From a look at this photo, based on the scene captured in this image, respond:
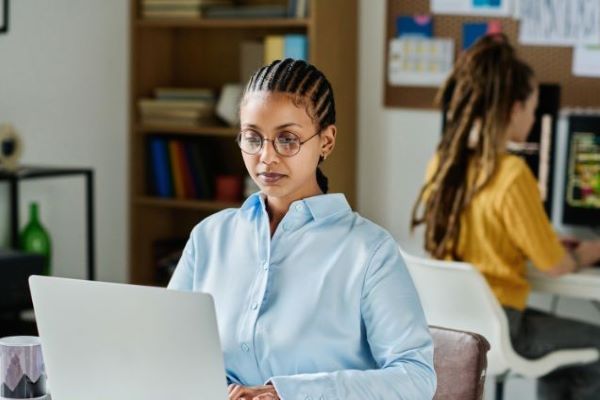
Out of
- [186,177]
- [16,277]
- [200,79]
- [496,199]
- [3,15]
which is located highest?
[3,15]

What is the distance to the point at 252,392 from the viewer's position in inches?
49.5

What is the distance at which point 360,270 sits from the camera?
1337mm

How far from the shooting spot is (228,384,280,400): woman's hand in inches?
49.2

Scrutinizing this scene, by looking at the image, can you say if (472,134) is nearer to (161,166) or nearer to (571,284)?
(571,284)

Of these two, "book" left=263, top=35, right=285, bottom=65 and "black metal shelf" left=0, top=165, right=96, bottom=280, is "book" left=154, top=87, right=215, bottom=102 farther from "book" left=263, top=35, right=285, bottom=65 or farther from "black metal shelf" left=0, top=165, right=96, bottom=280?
"black metal shelf" left=0, top=165, right=96, bottom=280

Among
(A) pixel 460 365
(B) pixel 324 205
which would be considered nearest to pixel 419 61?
(A) pixel 460 365

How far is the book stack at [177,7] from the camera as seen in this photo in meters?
4.13

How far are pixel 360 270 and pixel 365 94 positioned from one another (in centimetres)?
278

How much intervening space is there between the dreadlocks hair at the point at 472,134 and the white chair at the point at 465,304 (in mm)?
164

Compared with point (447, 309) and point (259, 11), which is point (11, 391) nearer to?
point (447, 309)

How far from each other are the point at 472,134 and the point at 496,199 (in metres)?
0.20

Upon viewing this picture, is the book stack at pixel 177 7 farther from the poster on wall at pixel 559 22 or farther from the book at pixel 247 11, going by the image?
the poster on wall at pixel 559 22

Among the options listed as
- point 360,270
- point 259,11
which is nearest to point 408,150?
point 259,11

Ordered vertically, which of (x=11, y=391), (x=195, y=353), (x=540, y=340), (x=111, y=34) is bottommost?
(x=540, y=340)
